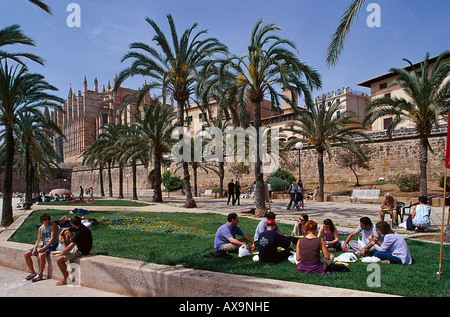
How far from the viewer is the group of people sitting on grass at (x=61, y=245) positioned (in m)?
5.38

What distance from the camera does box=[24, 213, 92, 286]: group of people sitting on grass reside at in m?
5.38

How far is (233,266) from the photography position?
4996mm

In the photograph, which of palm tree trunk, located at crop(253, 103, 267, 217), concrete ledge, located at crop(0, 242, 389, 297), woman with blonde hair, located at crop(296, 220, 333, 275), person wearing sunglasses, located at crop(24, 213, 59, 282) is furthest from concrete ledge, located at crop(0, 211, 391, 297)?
palm tree trunk, located at crop(253, 103, 267, 217)

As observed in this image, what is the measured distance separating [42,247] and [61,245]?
341mm

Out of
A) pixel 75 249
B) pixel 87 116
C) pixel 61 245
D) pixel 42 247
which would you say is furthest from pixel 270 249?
pixel 87 116

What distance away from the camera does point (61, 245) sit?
6043 millimetres

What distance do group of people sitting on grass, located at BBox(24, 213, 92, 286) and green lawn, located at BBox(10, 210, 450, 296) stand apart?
0.59 meters

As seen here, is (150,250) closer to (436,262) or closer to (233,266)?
(233,266)

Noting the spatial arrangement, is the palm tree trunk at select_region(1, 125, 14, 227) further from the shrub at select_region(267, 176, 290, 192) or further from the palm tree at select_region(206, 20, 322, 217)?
the shrub at select_region(267, 176, 290, 192)

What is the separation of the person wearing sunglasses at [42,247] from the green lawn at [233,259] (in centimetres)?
79
